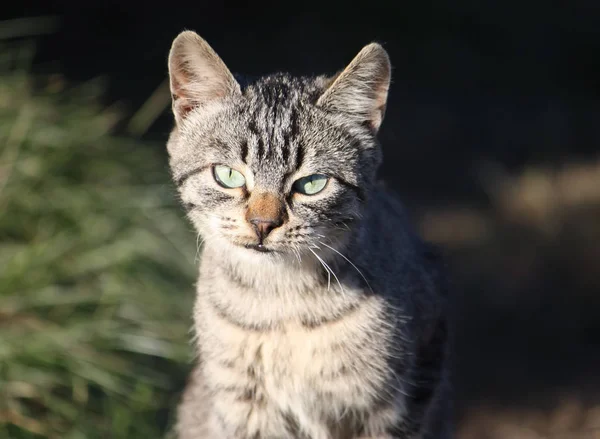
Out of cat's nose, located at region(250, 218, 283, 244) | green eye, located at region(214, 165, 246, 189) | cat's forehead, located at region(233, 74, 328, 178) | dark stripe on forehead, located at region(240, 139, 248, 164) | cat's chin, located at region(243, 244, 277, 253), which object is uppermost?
cat's forehead, located at region(233, 74, 328, 178)

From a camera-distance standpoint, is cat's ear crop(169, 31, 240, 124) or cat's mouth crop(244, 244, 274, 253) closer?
cat's mouth crop(244, 244, 274, 253)

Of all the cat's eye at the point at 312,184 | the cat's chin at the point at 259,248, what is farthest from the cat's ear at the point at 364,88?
the cat's chin at the point at 259,248

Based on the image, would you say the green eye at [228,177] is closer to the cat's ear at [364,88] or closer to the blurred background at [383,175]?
the cat's ear at [364,88]

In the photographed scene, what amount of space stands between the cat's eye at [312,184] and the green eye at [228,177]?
18 cm

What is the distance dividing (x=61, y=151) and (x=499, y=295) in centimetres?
322

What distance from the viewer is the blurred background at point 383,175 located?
392cm

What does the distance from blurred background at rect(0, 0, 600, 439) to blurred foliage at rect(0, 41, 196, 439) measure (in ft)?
0.04

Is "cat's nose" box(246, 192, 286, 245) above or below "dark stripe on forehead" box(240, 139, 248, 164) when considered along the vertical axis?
below

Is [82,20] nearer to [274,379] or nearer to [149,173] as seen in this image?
[149,173]

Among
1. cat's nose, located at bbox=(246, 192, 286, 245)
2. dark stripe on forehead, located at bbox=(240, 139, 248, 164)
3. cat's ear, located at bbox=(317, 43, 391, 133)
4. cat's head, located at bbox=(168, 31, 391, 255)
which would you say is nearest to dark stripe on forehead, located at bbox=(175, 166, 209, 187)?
cat's head, located at bbox=(168, 31, 391, 255)

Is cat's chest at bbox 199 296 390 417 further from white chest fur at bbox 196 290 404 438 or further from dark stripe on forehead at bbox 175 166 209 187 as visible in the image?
dark stripe on forehead at bbox 175 166 209 187

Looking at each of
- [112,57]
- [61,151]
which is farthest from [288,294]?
[112,57]

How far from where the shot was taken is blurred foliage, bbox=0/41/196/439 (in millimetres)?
3689

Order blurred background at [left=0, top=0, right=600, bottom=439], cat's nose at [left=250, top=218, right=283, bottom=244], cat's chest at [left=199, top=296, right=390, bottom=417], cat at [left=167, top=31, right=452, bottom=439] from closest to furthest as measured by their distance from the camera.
Result: cat's nose at [left=250, top=218, right=283, bottom=244], cat at [left=167, top=31, right=452, bottom=439], cat's chest at [left=199, top=296, right=390, bottom=417], blurred background at [left=0, top=0, right=600, bottom=439]
